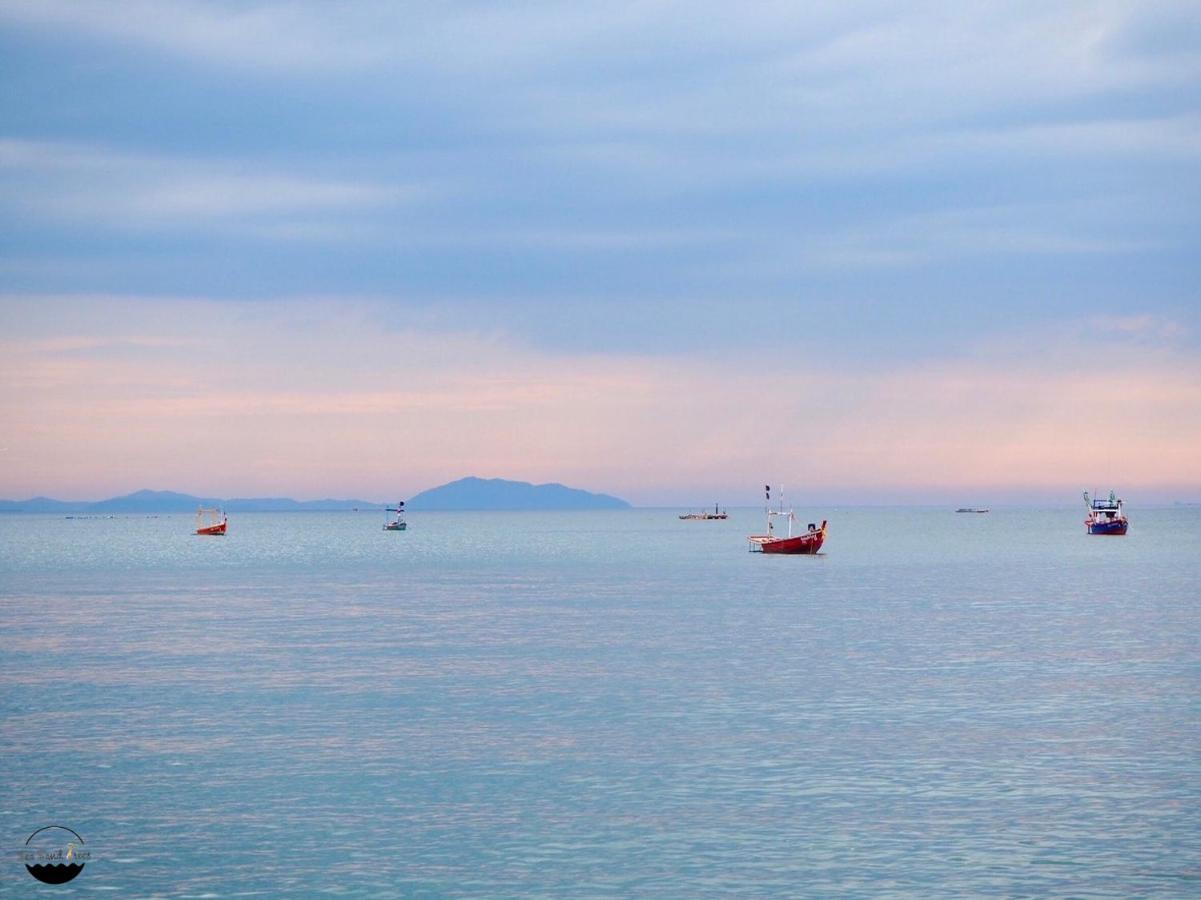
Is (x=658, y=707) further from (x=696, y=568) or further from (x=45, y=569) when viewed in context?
(x=45, y=569)

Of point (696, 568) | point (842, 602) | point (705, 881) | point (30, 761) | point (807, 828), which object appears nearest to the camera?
point (705, 881)

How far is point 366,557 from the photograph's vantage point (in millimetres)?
195750

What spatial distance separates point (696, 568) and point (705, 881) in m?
130

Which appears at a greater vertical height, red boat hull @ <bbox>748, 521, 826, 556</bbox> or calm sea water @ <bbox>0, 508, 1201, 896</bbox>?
red boat hull @ <bbox>748, 521, 826, 556</bbox>

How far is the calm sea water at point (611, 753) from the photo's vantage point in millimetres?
26969

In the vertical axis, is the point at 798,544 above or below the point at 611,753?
above

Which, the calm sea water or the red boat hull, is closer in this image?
the calm sea water

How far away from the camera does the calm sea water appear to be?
26969mm

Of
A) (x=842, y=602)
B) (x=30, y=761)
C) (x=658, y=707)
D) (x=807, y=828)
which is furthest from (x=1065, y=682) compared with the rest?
(x=842, y=602)

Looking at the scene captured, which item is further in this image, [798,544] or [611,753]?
[798,544]

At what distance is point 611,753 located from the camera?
1517 inches

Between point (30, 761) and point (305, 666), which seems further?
point (305, 666)

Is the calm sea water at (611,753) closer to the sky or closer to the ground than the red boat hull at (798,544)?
closer to the ground

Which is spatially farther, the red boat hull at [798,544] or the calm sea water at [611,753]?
the red boat hull at [798,544]
